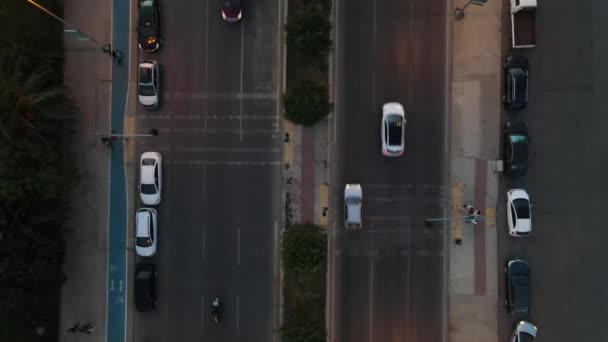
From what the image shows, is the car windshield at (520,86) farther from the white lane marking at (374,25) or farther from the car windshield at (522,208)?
the white lane marking at (374,25)

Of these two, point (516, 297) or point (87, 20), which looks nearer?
point (516, 297)

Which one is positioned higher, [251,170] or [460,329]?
[251,170]

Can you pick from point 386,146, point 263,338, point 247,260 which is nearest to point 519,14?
point 386,146

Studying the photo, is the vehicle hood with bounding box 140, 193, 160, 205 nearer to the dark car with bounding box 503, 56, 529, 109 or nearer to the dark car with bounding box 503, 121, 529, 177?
the dark car with bounding box 503, 121, 529, 177

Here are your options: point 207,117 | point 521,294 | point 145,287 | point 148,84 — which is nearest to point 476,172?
point 521,294

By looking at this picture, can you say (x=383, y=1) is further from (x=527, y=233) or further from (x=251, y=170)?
(x=527, y=233)

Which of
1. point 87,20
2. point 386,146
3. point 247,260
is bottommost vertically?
point 247,260
